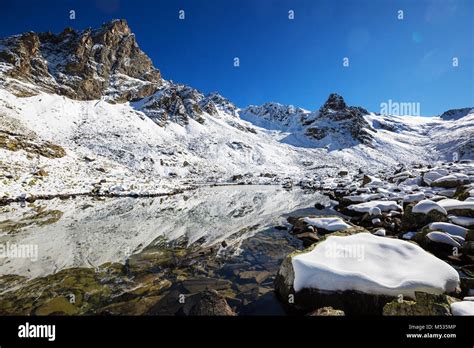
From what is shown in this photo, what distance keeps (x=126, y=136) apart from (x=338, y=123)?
105676mm

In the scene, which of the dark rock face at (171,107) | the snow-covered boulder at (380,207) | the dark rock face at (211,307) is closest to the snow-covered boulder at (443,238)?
the snow-covered boulder at (380,207)

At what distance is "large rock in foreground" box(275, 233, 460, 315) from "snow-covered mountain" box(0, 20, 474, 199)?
2787 cm

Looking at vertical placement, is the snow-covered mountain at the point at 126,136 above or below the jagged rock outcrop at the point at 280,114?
below

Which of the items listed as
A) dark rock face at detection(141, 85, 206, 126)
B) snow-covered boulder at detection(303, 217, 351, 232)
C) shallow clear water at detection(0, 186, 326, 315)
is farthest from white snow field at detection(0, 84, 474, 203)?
shallow clear water at detection(0, 186, 326, 315)

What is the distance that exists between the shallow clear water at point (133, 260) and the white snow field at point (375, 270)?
1.57 meters

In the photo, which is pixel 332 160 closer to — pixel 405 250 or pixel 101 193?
pixel 101 193

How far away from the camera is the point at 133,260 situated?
1059 cm

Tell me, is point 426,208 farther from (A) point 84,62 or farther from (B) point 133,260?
(A) point 84,62

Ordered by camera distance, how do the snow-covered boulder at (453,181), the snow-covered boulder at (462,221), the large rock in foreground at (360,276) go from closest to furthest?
the large rock in foreground at (360,276) < the snow-covered boulder at (462,221) < the snow-covered boulder at (453,181)

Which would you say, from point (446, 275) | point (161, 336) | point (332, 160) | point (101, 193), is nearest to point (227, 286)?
point (161, 336)

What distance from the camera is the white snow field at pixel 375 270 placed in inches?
237

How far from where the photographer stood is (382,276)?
21.0 ft

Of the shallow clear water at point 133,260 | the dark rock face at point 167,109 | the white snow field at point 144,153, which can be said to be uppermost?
the dark rock face at point 167,109

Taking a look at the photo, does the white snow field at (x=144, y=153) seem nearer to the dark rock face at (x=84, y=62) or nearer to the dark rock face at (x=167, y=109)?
the dark rock face at (x=167, y=109)
